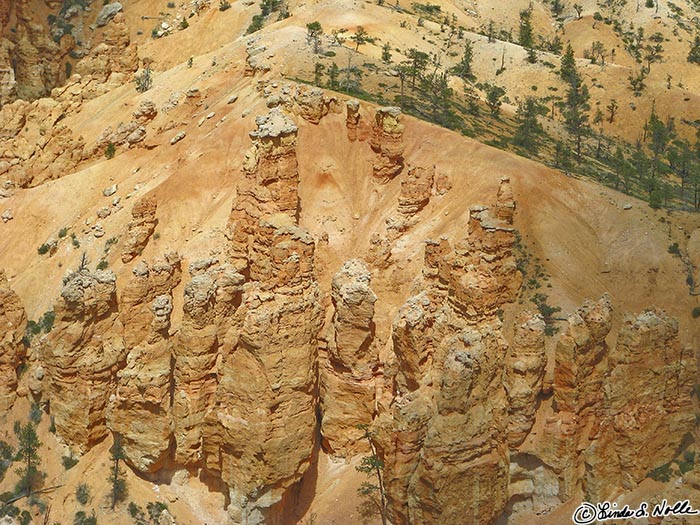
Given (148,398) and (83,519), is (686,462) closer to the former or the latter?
(148,398)

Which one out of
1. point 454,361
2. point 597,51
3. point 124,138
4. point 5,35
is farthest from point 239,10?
point 454,361

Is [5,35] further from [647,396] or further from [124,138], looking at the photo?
[647,396]

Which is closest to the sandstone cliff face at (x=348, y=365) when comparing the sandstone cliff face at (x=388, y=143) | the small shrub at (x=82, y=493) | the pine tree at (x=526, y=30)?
the sandstone cliff face at (x=388, y=143)

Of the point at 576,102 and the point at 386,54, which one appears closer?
the point at 386,54

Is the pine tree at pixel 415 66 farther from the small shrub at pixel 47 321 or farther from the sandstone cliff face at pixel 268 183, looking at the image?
the small shrub at pixel 47 321

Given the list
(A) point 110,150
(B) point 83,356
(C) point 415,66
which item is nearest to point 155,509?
(B) point 83,356
